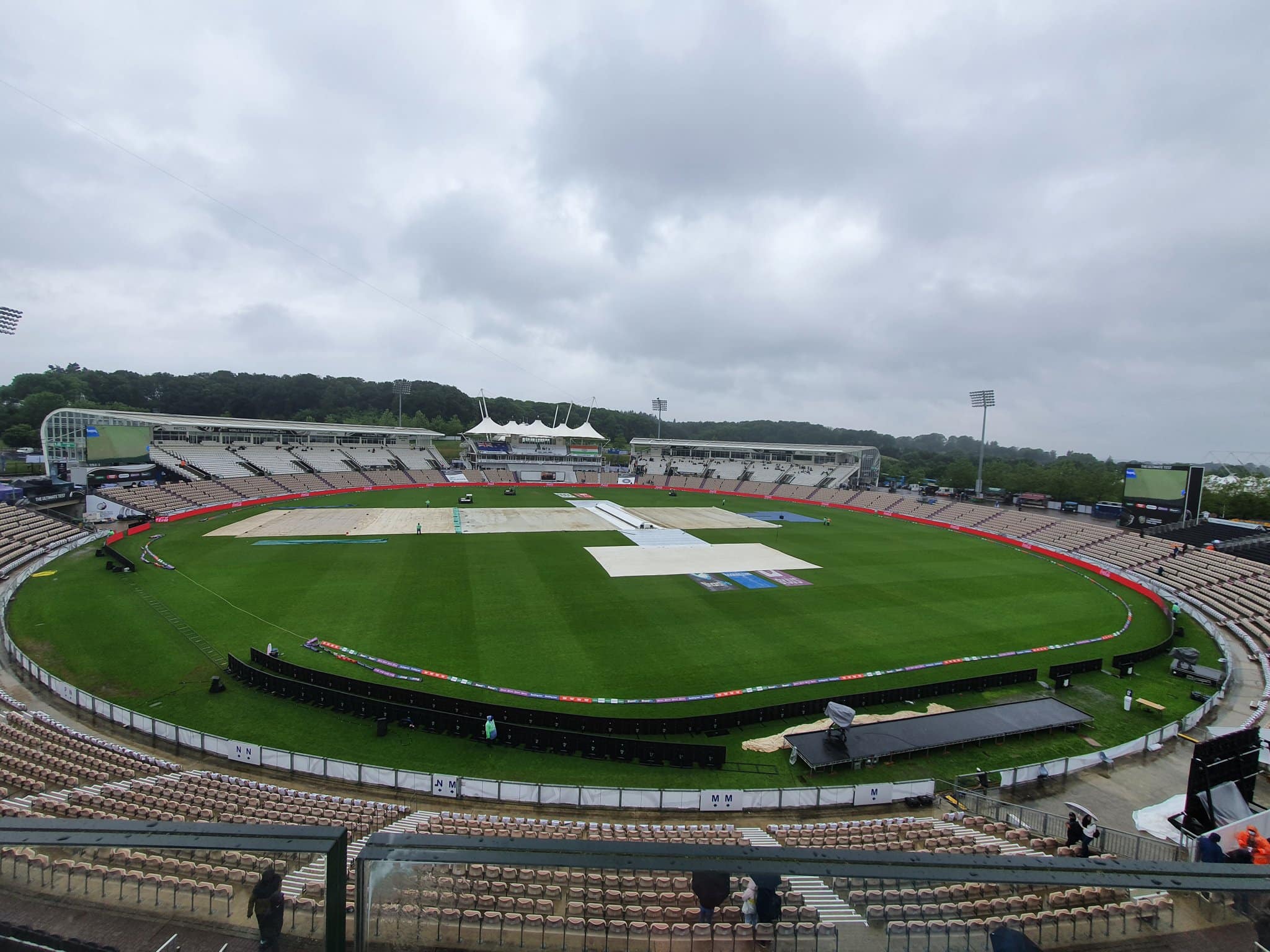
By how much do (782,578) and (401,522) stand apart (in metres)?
34.4

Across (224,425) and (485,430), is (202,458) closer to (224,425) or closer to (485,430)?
(224,425)

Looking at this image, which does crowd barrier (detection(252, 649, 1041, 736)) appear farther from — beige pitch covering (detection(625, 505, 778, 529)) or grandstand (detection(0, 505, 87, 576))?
beige pitch covering (detection(625, 505, 778, 529))

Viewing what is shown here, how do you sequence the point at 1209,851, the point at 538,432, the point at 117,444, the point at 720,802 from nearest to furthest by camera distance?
the point at 1209,851
the point at 720,802
the point at 117,444
the point at 538,432

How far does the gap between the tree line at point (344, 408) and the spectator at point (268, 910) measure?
68454 millimetres

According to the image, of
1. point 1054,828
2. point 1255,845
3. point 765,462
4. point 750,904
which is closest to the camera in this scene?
point 750,904

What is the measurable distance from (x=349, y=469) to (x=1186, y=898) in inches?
3458

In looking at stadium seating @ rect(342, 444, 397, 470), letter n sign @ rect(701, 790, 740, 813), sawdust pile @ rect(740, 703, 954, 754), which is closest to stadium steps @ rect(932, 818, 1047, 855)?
letter n sign @ rect(701, 790, 740, 813)

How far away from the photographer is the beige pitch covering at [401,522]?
4616 cm

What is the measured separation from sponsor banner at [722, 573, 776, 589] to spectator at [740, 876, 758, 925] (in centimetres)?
3056

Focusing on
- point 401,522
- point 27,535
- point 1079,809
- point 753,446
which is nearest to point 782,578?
point 1079,809

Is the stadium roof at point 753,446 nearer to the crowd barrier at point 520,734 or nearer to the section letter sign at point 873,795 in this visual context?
the section letter sign at point 873,795

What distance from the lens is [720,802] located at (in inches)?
572

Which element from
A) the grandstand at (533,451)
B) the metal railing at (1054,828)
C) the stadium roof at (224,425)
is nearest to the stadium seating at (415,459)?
the stadium roof at (224,425)

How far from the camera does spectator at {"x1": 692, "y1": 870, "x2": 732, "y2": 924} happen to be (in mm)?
3275
